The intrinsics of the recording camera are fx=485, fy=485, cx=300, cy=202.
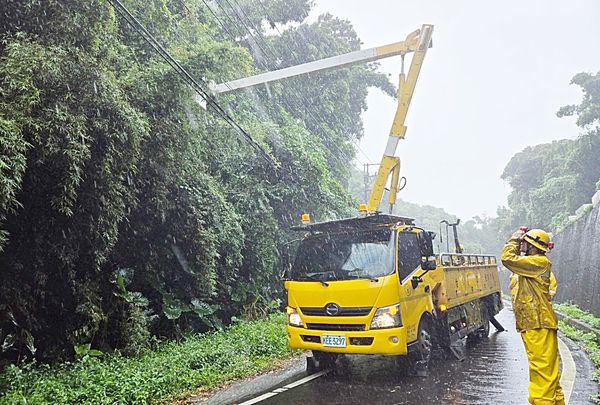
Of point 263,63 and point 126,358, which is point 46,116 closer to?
point 126,358

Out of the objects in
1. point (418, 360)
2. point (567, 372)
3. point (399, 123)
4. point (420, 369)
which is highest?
point (399, 123)

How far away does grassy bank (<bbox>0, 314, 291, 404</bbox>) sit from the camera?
5742 mm

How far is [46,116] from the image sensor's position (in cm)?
584

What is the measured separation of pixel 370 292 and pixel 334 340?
833mm

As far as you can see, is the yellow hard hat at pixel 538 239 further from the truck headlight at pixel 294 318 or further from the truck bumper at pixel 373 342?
the truck headlight at pixel 294 318

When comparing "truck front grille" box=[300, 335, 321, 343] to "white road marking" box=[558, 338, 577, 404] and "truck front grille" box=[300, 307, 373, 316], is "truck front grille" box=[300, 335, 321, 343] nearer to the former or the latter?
"truck front grille" box=[300, 307, 373, 316]

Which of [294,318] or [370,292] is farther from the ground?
[370,292]

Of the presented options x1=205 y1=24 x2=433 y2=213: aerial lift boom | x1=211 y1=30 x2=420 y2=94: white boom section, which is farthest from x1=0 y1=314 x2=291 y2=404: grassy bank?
x1=211 y1=30 x2=420 y2=94: white boom section

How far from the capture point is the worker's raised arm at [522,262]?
15.4ft

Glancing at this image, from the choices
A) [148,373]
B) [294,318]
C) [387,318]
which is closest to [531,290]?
[387,318]

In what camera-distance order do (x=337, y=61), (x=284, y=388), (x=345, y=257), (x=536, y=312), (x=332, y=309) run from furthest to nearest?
(x=337, y=61) < (x=345, y=257) < (x=332, y=309) < (x=284, y=388) < (x=536, y=312)

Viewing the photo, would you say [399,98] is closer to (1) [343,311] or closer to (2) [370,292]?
(2) [370,292]

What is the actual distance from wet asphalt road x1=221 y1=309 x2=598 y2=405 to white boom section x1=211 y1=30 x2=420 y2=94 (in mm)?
6256

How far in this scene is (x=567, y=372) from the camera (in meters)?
7.09
